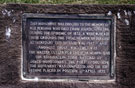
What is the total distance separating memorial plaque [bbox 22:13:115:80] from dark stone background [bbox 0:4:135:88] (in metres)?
0.08

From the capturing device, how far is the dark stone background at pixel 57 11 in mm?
3492

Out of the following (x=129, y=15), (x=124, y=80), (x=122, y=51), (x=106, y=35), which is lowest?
(x=124, y=80)

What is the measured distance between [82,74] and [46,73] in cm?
47

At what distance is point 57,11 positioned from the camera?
3502 mm

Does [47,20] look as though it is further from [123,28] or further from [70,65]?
[123,28]

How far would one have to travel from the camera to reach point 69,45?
11.4ft

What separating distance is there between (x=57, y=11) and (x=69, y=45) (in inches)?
18.5

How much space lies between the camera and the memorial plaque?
3.47 metres

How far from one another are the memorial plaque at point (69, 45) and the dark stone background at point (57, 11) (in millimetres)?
81

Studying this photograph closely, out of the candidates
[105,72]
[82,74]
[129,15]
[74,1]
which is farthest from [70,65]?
[74,1]

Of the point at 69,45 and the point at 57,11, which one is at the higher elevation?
the point at 57,11

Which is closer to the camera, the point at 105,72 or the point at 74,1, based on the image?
the point at 105,72

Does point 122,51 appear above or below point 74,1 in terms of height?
below

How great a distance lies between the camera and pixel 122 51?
350 centimetres
